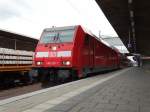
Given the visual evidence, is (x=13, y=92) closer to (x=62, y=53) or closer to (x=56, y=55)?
(x=56, y=55)

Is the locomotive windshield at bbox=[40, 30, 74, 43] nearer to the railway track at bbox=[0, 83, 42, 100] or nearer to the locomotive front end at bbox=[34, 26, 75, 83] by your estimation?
the locomotive front end at bbox=[34, 26, 75, 83]

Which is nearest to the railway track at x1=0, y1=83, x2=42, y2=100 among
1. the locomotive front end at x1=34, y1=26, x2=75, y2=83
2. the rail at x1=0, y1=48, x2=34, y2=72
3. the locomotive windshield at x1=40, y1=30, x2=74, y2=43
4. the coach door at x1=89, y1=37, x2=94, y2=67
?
the rail at x1=0, y1=48, x2=34, y2=72

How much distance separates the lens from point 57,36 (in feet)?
55.3

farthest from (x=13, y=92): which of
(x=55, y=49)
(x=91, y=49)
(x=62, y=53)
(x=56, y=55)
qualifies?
(x=91, y=49)

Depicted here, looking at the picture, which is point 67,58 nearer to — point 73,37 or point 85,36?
point 73,37

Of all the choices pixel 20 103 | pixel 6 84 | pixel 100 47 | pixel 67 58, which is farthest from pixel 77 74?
pixel 20 103

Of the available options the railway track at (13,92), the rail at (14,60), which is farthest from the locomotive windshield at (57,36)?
the railway track at (13,92)

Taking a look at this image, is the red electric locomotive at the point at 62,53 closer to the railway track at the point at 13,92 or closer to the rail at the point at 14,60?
the rail at the point at 14,60

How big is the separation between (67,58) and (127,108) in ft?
28.3

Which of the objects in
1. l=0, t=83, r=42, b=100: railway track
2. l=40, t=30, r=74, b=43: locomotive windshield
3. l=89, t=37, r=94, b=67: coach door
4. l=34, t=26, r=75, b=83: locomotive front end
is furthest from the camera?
l=89, t=37, r=94, b=67: coach door

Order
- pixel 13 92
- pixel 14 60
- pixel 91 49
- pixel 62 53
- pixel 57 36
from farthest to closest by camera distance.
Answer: pixel 91 49
pixel 57 36
pixel 14 60
pixel 62 53
pixel 13 92

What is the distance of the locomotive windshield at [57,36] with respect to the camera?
16.5 m

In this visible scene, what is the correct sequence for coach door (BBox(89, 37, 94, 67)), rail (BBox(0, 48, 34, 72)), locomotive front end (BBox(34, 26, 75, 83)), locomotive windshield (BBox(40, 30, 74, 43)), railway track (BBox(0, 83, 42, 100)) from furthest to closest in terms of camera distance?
coach door (BBox(89, 37, 94, 67)), locomotive windshield (BBox(40, 30, 74, 43)), locomotive front end (BBox(34, 26, 75, 83)), rail (BBox(0, 48, 34, 72)), railway track (BBox(0, 83, 42, 100))

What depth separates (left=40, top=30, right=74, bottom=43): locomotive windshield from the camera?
16547 mm
